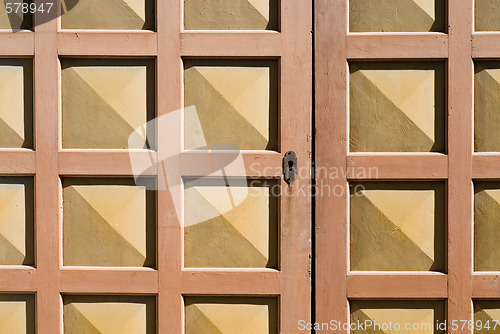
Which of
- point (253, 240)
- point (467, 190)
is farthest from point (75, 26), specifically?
point (467, 190)

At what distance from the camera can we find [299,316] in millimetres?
1855

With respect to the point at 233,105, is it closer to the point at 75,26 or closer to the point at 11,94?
the point at 75,26

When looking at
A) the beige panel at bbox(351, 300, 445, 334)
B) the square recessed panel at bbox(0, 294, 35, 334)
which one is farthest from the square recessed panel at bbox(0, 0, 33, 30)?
the beige panel at bbox(351, 300, 445, 334)

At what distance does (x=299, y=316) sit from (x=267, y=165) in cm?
58

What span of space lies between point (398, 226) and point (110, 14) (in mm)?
1327

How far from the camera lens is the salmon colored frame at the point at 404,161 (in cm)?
181

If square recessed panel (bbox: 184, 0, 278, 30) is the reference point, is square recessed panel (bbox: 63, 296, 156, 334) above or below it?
below

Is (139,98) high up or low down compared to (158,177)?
up

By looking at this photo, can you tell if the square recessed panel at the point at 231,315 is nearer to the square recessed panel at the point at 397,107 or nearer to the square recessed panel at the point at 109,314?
the square recessed panel at the point at 109,314

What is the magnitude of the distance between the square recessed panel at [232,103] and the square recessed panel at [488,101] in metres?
0.74

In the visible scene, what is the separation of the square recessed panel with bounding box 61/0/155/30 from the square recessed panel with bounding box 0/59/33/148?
0.24 meters

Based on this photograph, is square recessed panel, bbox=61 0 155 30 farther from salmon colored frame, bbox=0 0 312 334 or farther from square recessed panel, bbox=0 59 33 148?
square recessed panel, bbox=0 59 33 148

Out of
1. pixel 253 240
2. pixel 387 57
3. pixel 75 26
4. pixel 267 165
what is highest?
pixel 75 26

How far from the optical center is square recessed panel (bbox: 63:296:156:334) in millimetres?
1869
